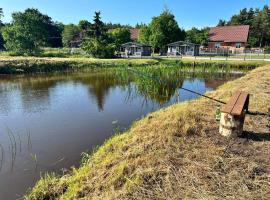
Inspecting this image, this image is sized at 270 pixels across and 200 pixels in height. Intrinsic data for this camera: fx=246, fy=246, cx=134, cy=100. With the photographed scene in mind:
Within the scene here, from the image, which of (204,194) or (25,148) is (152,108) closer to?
(25,148)

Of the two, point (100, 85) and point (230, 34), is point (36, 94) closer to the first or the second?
point (100, 85)

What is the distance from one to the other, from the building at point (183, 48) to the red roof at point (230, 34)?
8.25m

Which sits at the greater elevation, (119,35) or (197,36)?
(119,35)

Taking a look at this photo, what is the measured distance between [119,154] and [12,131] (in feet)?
16.2

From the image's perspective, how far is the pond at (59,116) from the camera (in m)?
5.91

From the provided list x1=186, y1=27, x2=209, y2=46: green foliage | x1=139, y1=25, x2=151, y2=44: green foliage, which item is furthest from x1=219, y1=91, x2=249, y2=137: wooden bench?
x1=186, y1=27, x2=209, y2=46: green foliage

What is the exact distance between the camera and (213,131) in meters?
5.45

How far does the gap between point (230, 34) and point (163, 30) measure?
517 inches

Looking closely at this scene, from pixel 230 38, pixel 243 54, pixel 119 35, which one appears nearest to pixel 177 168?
pixel 243 54

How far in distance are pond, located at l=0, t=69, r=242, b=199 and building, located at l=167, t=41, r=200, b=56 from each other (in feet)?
63.3

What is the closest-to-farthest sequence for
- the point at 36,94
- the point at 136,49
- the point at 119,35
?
the point at 36,94 < the point at 136,49 < the point at 119,35

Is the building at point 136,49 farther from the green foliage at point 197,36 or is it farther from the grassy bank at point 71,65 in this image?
the grassy bank at point 71,65

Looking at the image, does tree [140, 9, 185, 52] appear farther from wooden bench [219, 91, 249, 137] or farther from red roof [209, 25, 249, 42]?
wooden bench [219, 91, 249, 137]

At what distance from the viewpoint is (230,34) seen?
44.0 meters
